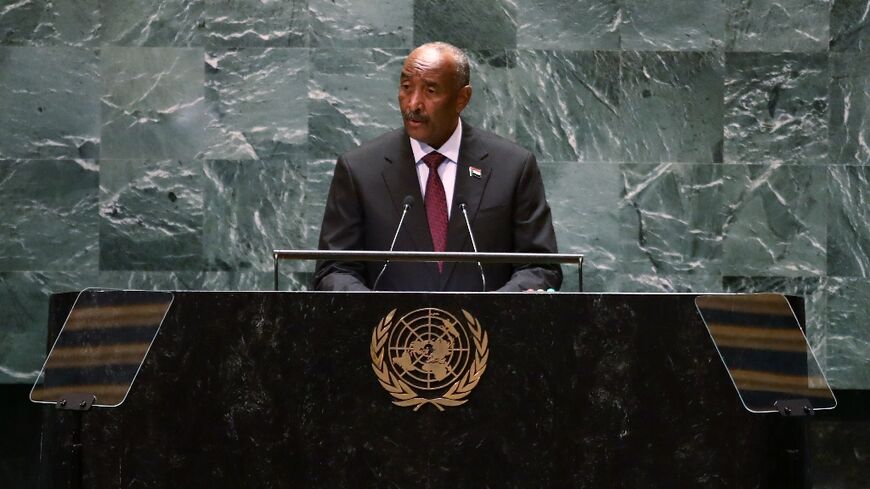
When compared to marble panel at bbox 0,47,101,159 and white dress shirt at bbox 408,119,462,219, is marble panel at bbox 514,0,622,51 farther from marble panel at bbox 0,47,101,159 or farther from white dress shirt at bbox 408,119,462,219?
marble panel at bbox 0,47,101,159

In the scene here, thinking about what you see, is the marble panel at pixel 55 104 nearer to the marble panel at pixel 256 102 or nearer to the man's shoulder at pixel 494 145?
the marble panel at pixel 256 102

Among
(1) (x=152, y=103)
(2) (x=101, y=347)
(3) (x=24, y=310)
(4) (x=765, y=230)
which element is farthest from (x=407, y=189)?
(3) (x=24, y=310)

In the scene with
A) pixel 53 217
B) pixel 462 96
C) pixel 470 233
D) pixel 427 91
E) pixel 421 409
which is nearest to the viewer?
pixel 421 409

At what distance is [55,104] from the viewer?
6.07m

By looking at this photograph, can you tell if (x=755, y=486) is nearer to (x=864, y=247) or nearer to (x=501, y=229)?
→ (x=501, y=229)

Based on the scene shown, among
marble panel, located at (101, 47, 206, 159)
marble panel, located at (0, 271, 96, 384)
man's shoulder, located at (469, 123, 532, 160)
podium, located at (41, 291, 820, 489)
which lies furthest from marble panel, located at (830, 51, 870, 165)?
marble panel, located at (0, 271, 96, 384)

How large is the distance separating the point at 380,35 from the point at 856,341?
272 cm

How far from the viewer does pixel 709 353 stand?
10.3 ft

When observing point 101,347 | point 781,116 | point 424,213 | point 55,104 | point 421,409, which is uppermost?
point 781,116

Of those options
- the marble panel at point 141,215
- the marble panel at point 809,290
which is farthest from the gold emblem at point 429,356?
the marble panel at point 809,290

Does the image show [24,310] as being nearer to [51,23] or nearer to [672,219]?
[51,23]

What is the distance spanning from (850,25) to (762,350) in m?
3.45

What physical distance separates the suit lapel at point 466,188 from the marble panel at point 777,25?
2068mm

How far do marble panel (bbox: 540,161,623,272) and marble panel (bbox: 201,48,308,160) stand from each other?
4.03 ft
